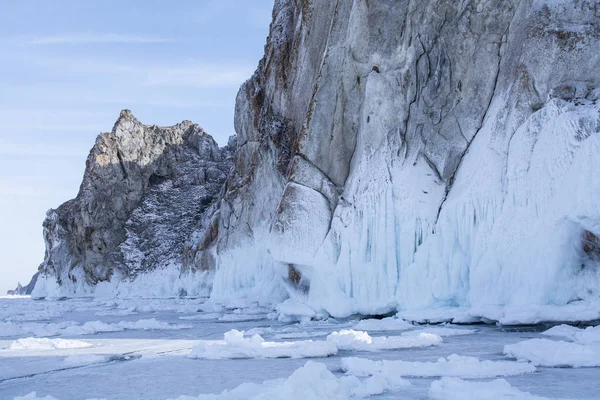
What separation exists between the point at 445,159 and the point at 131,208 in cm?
5123

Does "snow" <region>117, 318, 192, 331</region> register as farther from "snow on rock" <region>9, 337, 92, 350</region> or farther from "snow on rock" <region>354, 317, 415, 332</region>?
"snow on rock" <region>354, 317, 415, 332</region>

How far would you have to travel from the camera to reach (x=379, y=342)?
12148 mm

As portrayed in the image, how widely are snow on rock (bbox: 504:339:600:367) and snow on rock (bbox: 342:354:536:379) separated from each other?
0.59 m

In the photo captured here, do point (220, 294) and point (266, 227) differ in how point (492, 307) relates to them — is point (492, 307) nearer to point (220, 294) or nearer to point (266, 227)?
point (266, 227)

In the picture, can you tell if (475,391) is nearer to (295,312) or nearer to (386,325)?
(386,325)

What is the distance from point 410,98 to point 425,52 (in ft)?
5.46

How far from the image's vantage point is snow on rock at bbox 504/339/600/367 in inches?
360

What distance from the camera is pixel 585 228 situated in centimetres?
1355

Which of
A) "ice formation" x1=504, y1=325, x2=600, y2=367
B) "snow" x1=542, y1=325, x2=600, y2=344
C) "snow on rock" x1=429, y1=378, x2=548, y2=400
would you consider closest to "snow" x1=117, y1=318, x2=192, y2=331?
"snow" x1=542, y1=325, x2=600, y2=344

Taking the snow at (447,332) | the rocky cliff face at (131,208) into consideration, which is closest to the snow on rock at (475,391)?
the snow at (447,332)

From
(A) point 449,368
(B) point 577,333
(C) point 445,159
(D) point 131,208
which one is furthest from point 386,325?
(D) point 131,208

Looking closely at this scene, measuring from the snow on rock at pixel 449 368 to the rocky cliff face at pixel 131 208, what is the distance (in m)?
51.2

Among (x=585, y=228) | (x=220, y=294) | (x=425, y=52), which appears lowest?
(x=220, y=294)

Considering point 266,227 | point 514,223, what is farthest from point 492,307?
point 266,227
